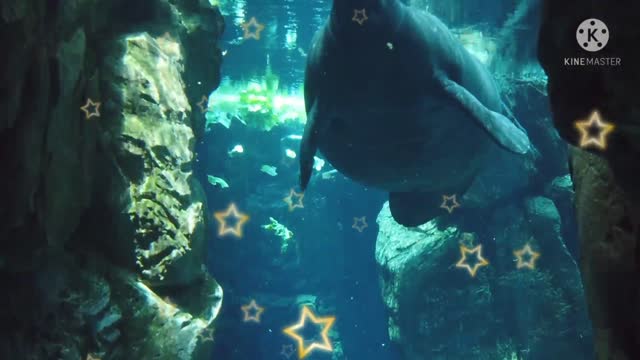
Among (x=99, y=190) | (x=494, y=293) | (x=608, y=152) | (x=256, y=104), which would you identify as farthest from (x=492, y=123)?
(x=256, y=104)

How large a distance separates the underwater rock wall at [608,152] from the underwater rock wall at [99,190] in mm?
3595

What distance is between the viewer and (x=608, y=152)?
2916 mm

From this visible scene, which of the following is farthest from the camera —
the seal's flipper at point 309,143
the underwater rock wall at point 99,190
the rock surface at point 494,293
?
the rock surface at point 494,293

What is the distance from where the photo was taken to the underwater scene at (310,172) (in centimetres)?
→ 307

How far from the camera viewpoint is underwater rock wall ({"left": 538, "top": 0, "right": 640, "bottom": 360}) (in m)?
2.75

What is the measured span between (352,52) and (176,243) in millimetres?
3162

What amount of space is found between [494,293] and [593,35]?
11.1m

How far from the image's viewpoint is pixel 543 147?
13.0 metres

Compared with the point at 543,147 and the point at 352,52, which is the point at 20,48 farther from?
the point at 543,147

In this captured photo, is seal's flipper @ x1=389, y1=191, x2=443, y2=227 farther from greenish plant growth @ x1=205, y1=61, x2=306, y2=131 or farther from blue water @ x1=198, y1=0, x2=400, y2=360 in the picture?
greenish plant growth @ x1=205, y1=61, x2=306, y2=131

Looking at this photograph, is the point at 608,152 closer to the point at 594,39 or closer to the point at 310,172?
the point at 594,39

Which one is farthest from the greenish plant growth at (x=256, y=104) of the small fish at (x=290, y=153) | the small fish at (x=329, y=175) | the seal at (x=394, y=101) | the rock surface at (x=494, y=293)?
the seal at (x=394, y=101)

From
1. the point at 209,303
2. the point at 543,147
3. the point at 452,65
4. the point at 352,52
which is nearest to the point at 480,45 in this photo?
the point at 543,147

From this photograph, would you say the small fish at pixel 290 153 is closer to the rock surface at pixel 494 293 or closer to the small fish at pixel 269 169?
the small fish at pixel 269 169
